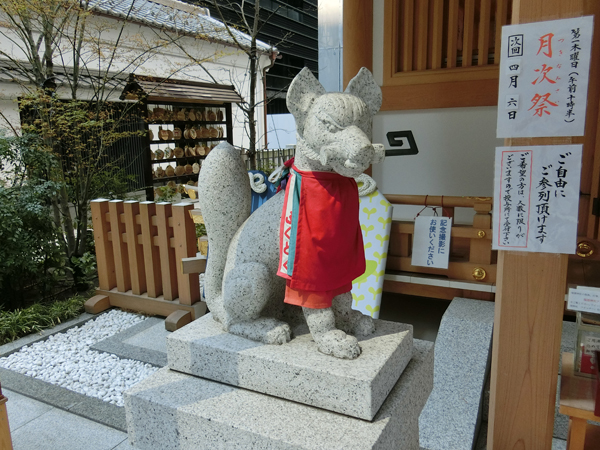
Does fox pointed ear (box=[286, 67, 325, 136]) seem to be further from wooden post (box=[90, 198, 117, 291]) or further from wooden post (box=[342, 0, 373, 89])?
wooden post (box=[90, 198, 117, 291])

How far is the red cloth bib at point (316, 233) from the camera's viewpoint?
155 cm

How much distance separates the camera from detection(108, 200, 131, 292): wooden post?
15.3ft

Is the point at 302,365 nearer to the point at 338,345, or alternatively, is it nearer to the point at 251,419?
the point at 338,345

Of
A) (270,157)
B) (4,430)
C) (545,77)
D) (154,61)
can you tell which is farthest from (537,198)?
(270,157)

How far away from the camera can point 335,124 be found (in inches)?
56.1

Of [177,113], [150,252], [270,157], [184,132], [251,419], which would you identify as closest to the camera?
[251,419]

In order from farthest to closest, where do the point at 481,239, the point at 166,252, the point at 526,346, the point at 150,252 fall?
the point at 150,252, the point at 166,252, the point at 481,239, the point at 526,346

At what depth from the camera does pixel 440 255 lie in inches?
130

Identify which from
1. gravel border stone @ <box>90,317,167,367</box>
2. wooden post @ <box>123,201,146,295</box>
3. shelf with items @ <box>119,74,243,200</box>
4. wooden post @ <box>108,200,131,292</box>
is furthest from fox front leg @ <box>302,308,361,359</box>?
shelf with items @ <box>119,74,243,200</box>

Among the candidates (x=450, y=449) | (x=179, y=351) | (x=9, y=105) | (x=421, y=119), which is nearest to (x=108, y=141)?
(x=9, y=105)

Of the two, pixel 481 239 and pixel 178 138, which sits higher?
pixel 178 138

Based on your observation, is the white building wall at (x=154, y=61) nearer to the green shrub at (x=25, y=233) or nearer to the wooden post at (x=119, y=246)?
the green shrub at (x=25, y=233)

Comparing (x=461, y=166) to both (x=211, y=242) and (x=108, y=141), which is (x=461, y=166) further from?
(x=108, y=141)

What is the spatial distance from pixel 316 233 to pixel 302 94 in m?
0.48
